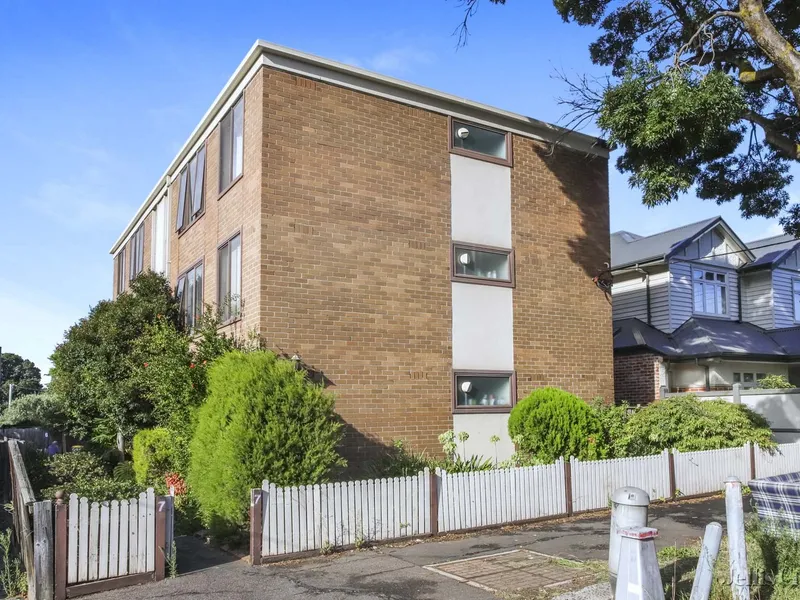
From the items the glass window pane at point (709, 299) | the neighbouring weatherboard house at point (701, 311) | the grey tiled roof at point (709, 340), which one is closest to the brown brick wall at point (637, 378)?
the neighbouring weatherboard house at point (701, 311)

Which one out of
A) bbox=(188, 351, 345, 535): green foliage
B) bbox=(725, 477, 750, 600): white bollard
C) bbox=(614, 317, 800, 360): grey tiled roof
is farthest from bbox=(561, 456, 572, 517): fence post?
bbox=(614, 317, 800, 360): grey tiled roof

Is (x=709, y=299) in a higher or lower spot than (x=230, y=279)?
higher

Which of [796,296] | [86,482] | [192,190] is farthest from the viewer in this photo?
[796,296]

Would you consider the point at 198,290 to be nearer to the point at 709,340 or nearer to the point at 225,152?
the point at 225,152

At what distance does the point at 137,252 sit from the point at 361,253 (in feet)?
43.0

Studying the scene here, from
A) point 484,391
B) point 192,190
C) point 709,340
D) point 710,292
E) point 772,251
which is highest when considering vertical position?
point 772,251

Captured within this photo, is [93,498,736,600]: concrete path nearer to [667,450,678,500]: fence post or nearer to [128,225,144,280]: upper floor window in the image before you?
[667,450,678,500]: fence post

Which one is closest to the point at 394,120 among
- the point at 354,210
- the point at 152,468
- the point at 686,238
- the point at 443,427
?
the point at 354,210

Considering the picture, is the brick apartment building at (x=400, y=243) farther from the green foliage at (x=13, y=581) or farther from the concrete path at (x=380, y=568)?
the green foliage at (x=13, y=581)

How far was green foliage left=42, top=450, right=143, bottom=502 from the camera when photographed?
8.02m

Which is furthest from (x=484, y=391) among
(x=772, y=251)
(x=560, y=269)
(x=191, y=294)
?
(x=772, y=251)

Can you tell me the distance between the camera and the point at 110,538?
7441 mm

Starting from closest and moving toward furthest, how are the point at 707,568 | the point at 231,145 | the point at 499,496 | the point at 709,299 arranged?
the point at 707,568, the point at 499,496, the point at 231,145, the point at 709,299

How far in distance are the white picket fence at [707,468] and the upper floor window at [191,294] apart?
10.0 meters
